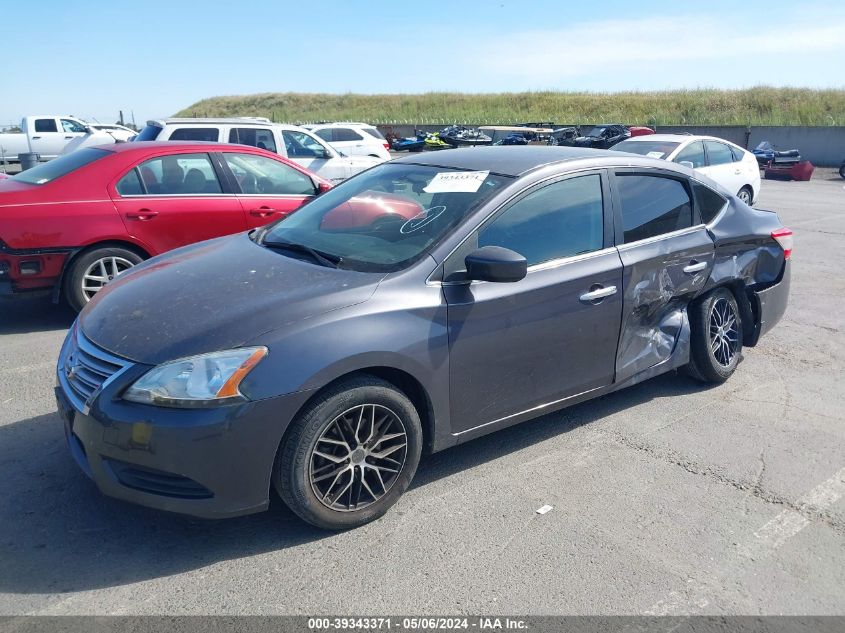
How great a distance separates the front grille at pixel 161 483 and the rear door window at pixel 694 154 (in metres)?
11.4

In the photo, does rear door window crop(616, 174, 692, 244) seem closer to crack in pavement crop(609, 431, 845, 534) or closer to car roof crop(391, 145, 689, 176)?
car roof crop(391, 145, 689, 176)

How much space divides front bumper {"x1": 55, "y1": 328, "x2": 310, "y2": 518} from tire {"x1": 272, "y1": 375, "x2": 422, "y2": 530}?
0.10 m

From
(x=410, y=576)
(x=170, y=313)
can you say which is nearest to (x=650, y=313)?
(x=410, y=576)

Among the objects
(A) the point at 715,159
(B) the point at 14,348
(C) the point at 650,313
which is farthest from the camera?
(A) the point at 715,159

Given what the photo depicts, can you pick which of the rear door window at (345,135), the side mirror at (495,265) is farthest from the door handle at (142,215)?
the rear door window at (345,135)

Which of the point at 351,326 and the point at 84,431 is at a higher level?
the point at 351,326

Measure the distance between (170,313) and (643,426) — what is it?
2.92m

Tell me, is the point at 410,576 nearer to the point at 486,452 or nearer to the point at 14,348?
the point at 486,452

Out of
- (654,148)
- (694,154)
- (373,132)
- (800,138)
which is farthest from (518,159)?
(800,138)

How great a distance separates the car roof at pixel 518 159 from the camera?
4.23 metres

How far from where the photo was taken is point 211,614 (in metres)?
2.76

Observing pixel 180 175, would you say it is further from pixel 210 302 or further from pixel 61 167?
pixel 210 302

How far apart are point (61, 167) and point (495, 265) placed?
499 cm

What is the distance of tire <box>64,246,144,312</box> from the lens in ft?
20.7
